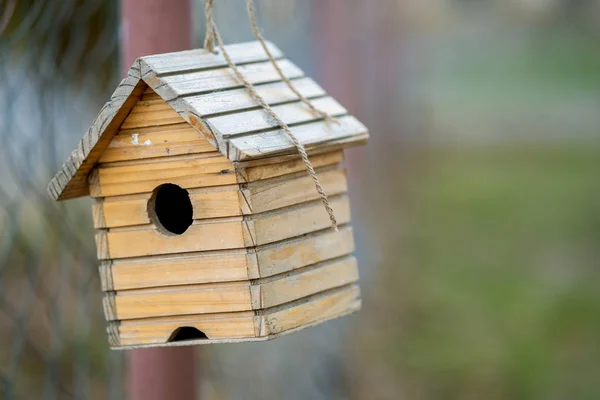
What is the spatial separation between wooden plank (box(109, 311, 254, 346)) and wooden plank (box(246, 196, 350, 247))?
0.13m

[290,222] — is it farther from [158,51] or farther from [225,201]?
[158,51]

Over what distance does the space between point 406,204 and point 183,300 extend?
192 inches

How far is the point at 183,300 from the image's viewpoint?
168cm

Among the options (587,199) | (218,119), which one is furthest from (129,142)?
(587,199)

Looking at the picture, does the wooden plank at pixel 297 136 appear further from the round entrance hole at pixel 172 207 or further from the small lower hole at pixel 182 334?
the small lower hole at pixel 182 334

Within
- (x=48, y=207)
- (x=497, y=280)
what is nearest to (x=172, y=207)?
(x=48, y=207)

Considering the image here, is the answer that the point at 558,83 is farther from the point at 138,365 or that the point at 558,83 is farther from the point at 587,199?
the point at 138,365

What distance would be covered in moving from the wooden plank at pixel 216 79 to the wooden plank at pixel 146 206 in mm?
171

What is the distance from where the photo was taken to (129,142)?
166cm

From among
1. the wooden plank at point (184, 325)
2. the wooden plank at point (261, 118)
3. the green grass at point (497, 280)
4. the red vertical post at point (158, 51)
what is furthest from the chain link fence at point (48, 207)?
the green grass at point (497, 280)

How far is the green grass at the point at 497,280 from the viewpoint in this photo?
5633 mm

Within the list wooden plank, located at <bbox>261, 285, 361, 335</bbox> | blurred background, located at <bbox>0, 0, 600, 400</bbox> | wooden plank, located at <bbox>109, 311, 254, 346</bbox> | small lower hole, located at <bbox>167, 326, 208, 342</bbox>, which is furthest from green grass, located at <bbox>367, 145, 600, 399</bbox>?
wooden plank, located at <bbox>109, 311, 254, 346</bbox>

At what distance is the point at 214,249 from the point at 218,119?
23 cm

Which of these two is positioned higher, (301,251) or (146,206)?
(146,206)
